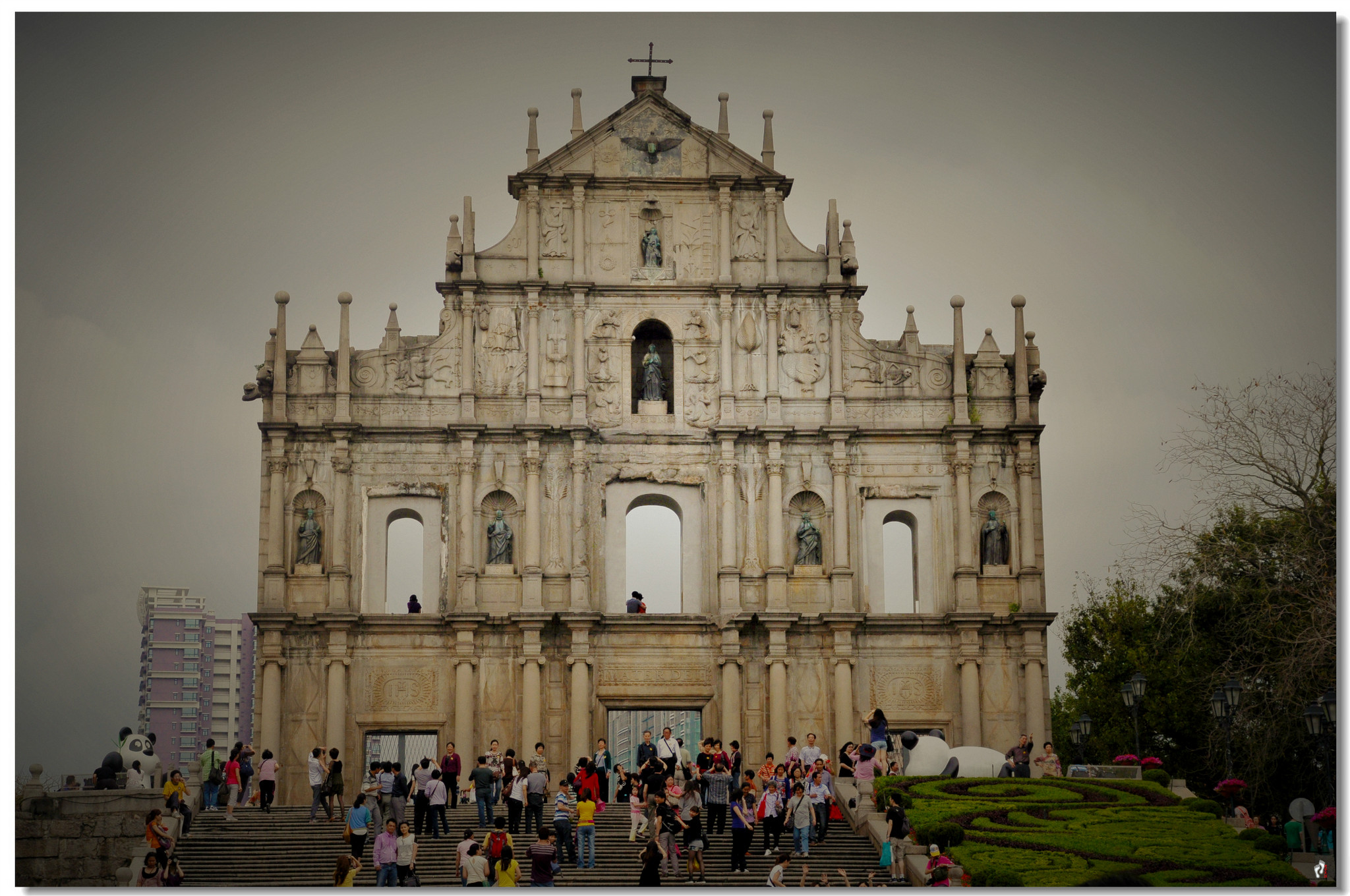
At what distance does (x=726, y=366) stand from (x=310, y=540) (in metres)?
9.46

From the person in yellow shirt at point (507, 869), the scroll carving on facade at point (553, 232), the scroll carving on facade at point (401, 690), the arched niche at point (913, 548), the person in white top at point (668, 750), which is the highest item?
the scroll carving on facade at point (553, 232)

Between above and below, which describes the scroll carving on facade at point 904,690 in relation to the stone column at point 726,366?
below

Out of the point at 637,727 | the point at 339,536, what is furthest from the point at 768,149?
the point at 637,727

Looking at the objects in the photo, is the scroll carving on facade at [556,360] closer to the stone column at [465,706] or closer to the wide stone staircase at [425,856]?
the stone column at [465,706]

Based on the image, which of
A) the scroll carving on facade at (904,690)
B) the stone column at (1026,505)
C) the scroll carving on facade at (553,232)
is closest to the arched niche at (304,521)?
the scroll carving on facade at (553,232)

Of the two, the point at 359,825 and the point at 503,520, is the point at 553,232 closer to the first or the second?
the point at 503,520

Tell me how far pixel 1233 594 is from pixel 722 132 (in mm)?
15214

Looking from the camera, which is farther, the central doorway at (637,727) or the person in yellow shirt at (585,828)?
the central doorway at (637,727)

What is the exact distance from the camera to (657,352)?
1540 inches

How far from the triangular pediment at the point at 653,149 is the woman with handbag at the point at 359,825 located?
1696 cm

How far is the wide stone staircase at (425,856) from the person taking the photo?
2605 cm

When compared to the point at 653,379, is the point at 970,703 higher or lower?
lower

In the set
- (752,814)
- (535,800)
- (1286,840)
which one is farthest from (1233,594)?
(535,800)

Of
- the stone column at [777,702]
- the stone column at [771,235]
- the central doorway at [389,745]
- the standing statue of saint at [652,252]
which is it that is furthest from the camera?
the standing statue of saint at [652,252]
